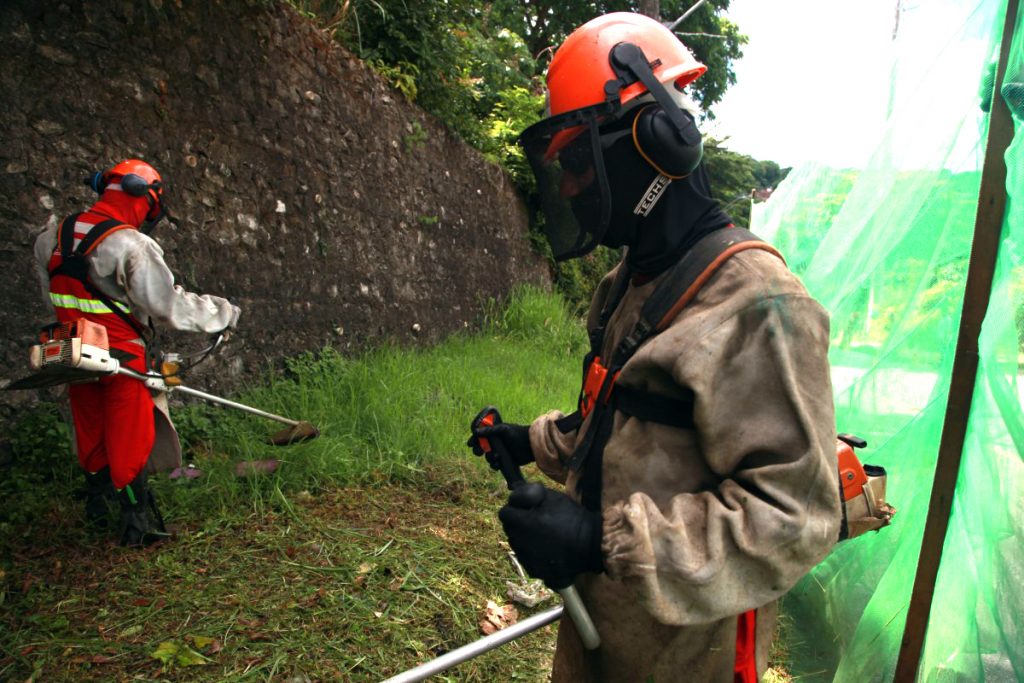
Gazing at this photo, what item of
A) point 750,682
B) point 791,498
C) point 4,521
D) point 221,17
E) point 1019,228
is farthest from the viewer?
point 221,17

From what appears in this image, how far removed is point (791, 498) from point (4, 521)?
12.4 feet

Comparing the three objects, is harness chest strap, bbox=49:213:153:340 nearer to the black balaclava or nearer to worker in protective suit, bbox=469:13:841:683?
worker in protective suit, bbox=469:13:841:683

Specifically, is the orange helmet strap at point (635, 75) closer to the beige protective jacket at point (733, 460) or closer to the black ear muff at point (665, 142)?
the black ear muff at point (665, 142)

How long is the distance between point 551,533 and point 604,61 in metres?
0.94

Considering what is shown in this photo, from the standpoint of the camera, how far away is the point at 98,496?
351 cm

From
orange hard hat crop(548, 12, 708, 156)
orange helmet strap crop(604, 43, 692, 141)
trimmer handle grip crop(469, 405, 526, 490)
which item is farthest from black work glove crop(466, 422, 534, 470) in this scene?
orange helmet strap crop(604, 43, 692, 141)

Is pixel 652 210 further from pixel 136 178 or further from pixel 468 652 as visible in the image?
pixel 136 178

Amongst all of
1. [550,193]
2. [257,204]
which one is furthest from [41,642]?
[257,204]

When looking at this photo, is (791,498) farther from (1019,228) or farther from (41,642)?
(41,642)

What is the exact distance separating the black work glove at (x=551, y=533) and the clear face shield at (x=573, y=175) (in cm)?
57

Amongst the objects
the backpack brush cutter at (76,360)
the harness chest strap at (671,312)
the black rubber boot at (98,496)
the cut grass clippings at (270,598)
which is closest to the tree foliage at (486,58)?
the harness chest strap at (671,312)

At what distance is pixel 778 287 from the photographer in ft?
3.75

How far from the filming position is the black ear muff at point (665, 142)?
133 centimetres

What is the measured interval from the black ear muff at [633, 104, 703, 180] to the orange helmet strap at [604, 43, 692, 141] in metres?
0.02
